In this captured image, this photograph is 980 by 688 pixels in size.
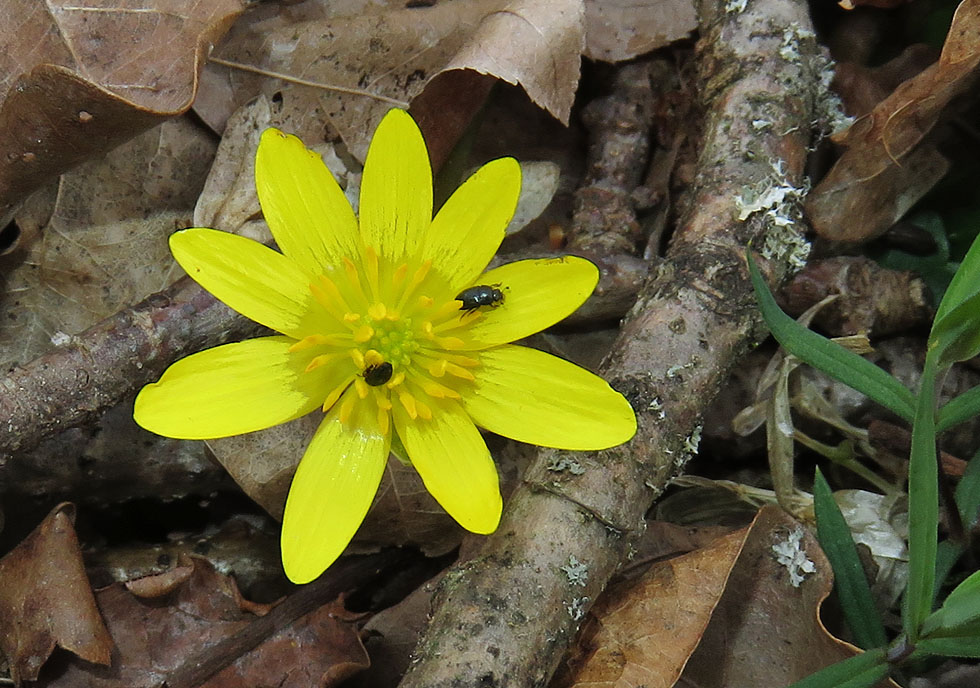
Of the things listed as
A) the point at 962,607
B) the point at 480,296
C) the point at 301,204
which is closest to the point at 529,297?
the point at 480,296

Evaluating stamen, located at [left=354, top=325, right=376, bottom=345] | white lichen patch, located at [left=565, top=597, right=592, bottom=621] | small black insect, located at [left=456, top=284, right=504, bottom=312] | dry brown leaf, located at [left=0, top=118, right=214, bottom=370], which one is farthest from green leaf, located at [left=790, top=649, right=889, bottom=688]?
dry brown leaf, located at [left=0, top=118, right=214, bottom=370]

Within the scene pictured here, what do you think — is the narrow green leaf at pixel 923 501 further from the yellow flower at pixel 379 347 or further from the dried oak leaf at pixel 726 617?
the yellow flower at pixel 379 347

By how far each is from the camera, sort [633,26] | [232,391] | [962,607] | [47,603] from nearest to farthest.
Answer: [962,607] → [232,391] → [47,603] → [633,26]

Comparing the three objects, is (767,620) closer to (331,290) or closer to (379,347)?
(379,347)

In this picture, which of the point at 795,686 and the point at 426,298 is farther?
the point at 426,298

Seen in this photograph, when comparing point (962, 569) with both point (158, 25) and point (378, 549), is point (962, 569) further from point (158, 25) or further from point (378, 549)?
point (158, 25)

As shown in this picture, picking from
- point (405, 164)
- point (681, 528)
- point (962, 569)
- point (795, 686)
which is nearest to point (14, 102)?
point (405, 164)

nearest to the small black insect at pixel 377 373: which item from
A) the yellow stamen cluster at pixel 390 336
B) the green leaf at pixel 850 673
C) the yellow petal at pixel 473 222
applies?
the yellow stamen cluster at pixel 390 336

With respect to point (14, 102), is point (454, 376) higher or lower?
lower
